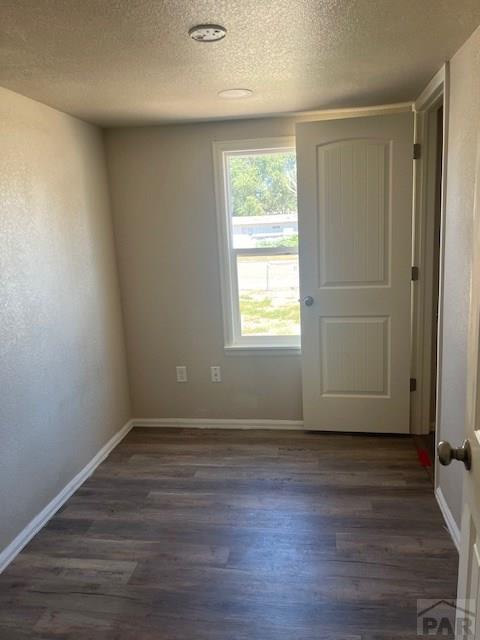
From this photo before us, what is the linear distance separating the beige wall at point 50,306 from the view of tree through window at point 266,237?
93cm

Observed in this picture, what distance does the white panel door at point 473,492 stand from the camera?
98 centimetres

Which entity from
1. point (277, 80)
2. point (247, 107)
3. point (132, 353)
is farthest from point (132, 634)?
point (247, 107)

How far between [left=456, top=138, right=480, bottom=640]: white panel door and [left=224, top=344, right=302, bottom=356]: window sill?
2.28 m

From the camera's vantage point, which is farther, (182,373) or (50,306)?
(182,373)

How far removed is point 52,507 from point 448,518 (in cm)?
205

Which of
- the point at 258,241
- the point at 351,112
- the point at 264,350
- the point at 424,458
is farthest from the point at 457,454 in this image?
the point at 351,112

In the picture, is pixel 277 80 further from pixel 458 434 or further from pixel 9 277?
pixel 458 434

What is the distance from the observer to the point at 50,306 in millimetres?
2590

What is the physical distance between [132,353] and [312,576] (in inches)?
83.0

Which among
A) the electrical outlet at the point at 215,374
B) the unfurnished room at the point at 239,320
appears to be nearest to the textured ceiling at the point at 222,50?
the unfurnished room at the point at 239,320

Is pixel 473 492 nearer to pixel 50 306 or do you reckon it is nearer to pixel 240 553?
pixel 240 553

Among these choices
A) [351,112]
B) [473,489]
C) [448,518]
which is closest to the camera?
[473,489]

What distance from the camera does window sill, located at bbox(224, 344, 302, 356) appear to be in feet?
11.0

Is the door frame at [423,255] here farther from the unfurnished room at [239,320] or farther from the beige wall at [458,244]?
the beige wall at [458,244]
